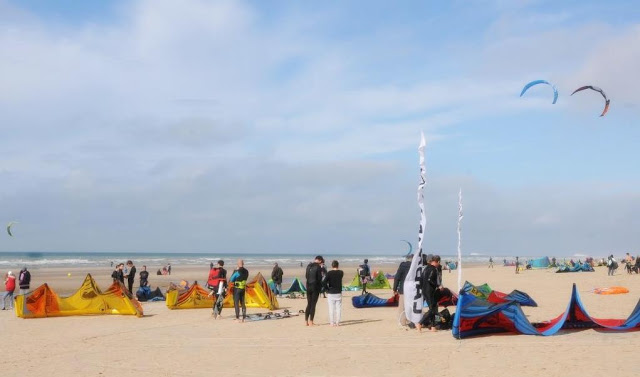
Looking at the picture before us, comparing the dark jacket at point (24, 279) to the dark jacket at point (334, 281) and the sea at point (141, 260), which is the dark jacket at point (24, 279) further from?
the sea at point (141, 260)

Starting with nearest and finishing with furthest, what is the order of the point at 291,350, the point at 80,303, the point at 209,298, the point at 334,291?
the point at 291,350, the point at 334,291, the point at 80,303, the point at 209,298

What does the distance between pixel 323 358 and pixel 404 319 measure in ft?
12.9

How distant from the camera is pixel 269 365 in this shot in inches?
376

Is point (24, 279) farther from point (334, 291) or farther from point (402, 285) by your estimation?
point (402, 285)

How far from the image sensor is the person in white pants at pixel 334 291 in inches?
546

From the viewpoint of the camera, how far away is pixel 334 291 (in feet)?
45.8

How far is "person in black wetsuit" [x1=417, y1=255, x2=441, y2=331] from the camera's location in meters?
12.6

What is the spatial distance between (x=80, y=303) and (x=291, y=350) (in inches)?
344

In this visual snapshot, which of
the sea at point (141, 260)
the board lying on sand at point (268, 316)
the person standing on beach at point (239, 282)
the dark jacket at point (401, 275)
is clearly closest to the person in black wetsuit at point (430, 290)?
the dark jacket at point (401, 275)

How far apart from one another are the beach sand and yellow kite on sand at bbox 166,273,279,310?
2.78 metres

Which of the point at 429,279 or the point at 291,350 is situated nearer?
the point at 291,350

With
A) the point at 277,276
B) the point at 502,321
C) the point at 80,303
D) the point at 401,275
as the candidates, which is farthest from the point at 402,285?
the point at 277,276

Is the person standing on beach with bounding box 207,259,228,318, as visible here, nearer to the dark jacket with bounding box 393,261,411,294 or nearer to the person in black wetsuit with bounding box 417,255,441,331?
the dark jacket with bounding box 393,261,411,294

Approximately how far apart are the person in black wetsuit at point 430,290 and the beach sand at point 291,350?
14.0 inches
